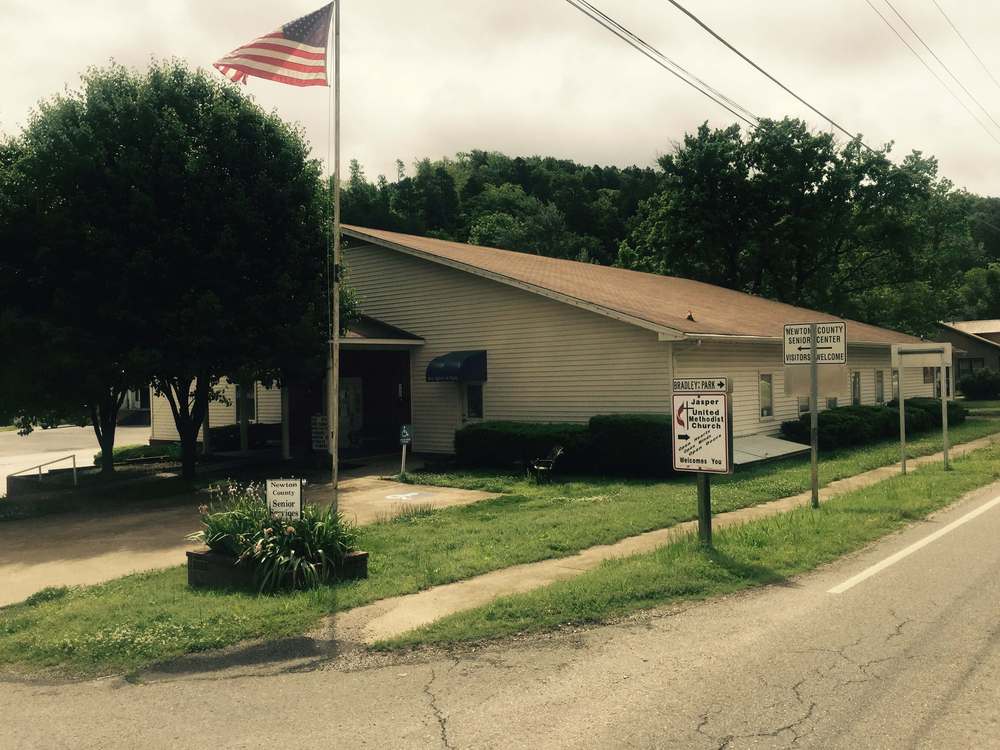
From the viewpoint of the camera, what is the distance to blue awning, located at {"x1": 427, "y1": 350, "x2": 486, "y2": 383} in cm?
2123

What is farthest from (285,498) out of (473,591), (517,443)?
(517,443)

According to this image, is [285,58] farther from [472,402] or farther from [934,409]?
[934,409]

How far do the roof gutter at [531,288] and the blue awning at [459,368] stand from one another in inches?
82.7

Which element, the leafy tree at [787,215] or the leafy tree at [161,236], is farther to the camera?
the leafy tree at [787,215]

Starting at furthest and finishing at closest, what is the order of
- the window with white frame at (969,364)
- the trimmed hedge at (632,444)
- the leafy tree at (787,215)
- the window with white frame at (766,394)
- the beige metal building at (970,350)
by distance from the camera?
1. the window with white frame at (969,364)
2. the beige metal building at (970,350)
3. the leafy tree at (787,215)
4. the window with white frame at (766,394)
5. the trimmed hedge at (632,444)

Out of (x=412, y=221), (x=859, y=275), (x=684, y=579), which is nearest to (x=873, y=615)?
(x=684, y=579)

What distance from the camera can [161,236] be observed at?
15891mm

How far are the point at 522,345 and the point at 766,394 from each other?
6.89 m

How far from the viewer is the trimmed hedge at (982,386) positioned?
Answer: 53.9 metres

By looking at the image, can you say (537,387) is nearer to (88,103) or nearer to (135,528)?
(135,528)

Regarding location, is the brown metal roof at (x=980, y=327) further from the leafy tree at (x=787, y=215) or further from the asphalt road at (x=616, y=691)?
the asphalt road at (x=616, y=691)

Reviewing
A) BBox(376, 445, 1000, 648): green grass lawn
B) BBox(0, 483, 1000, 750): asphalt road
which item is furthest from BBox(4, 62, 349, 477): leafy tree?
BBox(0, 483, 1000, 750): asphalt road

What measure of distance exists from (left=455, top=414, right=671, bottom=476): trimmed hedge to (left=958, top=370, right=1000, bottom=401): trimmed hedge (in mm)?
45253

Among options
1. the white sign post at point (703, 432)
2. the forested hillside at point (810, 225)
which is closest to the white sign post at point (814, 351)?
the white sign post at point (703, 432)
